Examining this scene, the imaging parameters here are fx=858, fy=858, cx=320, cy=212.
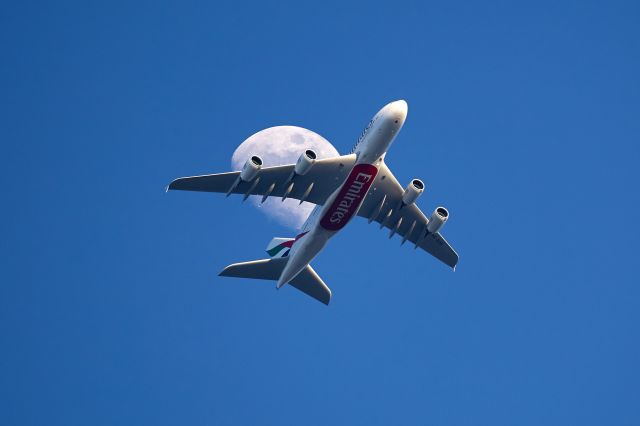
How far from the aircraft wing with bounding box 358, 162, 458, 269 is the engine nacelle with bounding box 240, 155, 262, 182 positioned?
8.13 meters

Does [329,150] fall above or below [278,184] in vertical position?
above

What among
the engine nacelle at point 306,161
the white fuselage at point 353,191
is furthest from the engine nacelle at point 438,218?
the engine nacelle at point 306,161

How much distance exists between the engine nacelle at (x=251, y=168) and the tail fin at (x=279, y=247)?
6.72 meters

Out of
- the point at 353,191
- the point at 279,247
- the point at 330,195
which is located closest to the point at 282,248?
the point at 279,247

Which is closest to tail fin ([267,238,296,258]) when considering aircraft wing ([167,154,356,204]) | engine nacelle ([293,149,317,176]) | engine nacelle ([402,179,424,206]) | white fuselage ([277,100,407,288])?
white fuselage ([277,100,407,288])

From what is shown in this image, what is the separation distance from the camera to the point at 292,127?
53.7m

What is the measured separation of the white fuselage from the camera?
46438mm

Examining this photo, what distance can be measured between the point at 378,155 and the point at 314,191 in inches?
222

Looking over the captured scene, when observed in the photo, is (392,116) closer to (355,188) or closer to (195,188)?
(355,188)

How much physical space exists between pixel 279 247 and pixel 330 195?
21.7 feet

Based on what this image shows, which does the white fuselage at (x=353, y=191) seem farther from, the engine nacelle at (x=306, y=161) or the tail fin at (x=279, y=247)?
the tail fin at (x=279, y=247)

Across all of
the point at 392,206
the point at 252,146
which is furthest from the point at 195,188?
the point at 392,206

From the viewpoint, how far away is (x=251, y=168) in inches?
1884

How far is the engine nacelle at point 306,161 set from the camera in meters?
48.8
